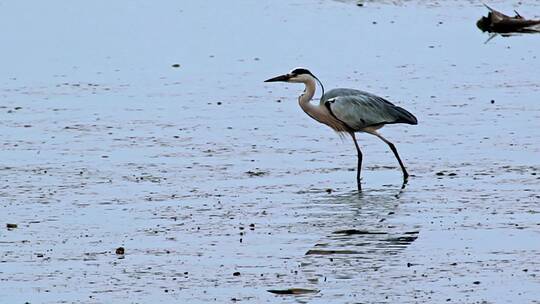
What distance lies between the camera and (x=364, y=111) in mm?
15055

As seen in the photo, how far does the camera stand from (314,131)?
17.1 metres

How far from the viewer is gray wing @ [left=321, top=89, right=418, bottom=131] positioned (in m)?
15.0

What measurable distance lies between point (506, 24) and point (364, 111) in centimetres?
1115

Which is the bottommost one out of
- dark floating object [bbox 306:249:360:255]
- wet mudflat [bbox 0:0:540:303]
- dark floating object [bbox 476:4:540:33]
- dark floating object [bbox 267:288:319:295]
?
dark floating object [bbox 267:288:319:295]

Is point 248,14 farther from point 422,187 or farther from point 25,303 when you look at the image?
point 25,303

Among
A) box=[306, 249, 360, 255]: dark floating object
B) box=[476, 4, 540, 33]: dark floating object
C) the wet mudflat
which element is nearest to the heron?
the wet mudflat

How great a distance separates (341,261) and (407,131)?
6438mm

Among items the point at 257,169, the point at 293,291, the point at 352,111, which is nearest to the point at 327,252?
the point at 293,291

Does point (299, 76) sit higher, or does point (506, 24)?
point (506, 24)

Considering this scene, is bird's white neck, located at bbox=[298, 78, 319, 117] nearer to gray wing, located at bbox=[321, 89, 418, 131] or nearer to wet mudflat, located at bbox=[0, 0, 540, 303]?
gray wing, located at bbox=[321, 89, 418, 131]

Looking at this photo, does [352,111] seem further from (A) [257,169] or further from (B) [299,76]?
(A) [257,169]

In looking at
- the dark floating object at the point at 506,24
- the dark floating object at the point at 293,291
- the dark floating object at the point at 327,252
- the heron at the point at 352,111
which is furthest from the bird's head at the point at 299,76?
the dark floating object at the point at 506,24

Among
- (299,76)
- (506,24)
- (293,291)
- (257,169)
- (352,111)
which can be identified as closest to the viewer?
(293,291)

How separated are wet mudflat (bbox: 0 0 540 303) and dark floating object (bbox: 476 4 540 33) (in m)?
0.30
